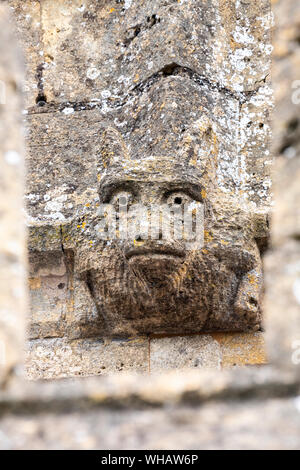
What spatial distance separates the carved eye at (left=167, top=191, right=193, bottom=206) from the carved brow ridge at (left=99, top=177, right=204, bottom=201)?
0.02 metres

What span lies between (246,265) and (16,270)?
6.48 feet

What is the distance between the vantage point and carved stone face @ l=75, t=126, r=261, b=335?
508 centimetres

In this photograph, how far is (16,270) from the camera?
3.62 metres

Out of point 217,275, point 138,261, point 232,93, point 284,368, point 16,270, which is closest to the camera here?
point 284,368

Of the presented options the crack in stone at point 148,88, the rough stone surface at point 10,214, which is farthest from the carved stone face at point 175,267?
the rough stone surface at point 10,214

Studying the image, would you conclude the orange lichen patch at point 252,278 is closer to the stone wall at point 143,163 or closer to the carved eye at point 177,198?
the stone wall at point 143,163

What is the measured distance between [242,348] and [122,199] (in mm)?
886

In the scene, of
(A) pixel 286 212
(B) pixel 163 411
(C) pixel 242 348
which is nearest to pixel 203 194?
(C) pixel 242 348

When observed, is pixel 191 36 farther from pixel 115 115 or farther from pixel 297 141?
pixel 297 141

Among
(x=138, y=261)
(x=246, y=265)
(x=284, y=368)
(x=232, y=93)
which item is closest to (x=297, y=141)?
(x=284, y=368)

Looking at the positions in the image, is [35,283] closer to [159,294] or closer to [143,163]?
[159,294]

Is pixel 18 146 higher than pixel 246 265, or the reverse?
pixel 246 265

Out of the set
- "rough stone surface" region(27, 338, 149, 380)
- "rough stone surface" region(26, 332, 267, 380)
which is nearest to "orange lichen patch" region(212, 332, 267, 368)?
"rough stone surface" region(26, 332, 267, 380)

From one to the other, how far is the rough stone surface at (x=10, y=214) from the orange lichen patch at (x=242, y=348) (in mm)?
1903
